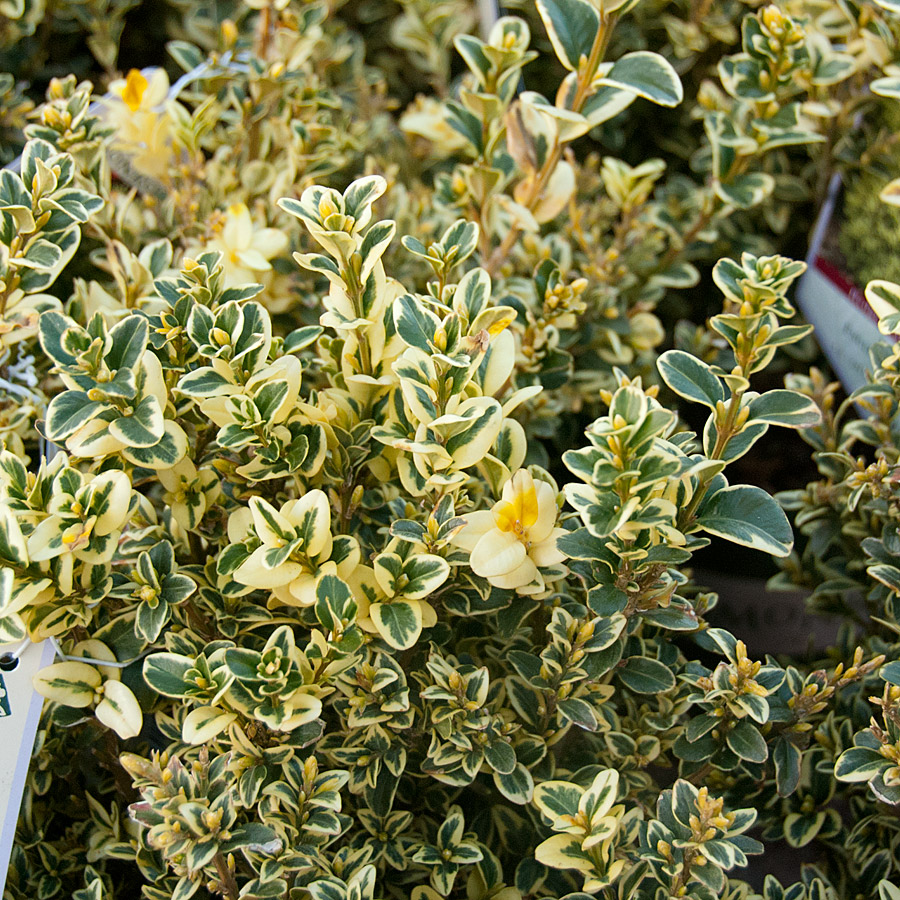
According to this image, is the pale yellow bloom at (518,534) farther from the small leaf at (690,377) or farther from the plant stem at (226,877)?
the plant stem at (226,877)

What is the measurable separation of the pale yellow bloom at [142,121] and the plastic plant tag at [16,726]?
819 millimetres

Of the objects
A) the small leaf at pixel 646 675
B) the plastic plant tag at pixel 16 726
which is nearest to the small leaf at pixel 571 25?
the small leaf at pixel 646 675

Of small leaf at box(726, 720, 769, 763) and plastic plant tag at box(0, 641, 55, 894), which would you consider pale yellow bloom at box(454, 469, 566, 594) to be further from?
plastic plant tag at box(0, 641, 55, 894)

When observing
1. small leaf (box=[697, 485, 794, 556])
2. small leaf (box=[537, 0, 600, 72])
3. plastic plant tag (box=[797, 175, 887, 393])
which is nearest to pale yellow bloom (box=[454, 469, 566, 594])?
small leaf (box=[697, 485, 794, 556])

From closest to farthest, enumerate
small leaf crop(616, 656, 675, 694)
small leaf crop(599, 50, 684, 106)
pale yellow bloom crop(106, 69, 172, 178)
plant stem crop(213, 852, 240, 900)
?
plant stem crop(213, 852, 240, 900), small leaf crop(616, 656, 675, 694), small leaf crop(599, 50, 684, 106), pale yellow bloom crop(106, 69, 172, 178)

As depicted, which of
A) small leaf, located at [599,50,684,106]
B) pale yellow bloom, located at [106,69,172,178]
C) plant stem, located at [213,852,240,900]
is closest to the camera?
plant stem, located at [213,852,240,900]

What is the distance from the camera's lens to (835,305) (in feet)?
4.99

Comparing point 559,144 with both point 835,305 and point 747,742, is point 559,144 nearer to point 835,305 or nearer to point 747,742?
point 835,305

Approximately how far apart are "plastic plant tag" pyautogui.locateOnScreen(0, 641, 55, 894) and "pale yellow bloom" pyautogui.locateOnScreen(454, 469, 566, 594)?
446mm

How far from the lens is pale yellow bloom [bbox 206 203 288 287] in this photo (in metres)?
1.20

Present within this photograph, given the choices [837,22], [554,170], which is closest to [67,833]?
[554,170]

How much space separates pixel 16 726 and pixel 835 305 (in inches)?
53.1

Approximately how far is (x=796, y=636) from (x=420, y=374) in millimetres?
985

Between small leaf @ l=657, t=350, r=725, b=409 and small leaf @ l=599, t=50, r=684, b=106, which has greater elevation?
small leaf @ l=599, t=50, r=684, b=106
